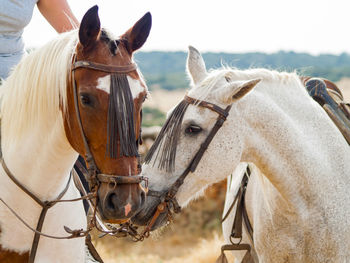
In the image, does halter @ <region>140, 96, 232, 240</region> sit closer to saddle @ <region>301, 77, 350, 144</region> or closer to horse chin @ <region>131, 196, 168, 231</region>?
horse chin @ <region>131, 196, 168, 231</region>

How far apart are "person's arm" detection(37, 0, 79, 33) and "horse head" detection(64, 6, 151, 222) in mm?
846

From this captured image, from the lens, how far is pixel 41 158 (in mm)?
2494

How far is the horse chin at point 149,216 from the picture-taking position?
3.04 metres

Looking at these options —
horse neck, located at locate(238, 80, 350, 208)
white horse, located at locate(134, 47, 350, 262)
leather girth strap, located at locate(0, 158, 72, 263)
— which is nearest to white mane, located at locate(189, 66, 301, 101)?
white horse, located at locate(134, 47, 350, 262)

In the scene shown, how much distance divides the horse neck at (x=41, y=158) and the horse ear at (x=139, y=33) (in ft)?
1.91

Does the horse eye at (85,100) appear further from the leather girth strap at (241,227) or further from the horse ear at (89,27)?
the leather girth strap at (241,227)

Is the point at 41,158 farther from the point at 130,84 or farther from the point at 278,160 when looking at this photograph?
the point at 278,160

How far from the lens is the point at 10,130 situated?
254 centimetres

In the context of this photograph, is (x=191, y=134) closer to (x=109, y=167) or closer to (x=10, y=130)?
(x=109, y=167)

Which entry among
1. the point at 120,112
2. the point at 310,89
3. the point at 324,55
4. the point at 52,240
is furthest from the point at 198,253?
the point at 324,55

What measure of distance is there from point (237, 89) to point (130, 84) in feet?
2.99

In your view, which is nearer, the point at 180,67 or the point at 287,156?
the point at 287,156

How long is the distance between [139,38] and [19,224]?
126cm

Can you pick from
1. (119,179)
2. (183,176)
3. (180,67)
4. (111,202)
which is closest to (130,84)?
(119,179)
